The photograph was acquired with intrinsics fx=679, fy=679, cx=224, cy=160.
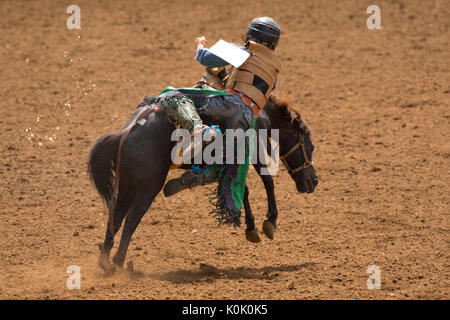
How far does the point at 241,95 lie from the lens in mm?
6004

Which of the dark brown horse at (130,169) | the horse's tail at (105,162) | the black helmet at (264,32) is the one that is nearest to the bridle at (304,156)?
the black helmet at (264,32)

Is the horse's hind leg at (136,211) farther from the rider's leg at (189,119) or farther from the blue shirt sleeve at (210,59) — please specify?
the blue shirt sleeve at (210,59)

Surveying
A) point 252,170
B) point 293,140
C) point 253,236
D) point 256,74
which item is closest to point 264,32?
point 256,74

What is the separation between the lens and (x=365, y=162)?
878cm

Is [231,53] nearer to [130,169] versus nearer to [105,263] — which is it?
[130,169]

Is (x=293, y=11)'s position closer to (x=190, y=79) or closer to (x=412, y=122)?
(x=190, y=79)

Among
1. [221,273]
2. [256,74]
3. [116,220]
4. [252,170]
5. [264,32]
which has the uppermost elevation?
[264,32]

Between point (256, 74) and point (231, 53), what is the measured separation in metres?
0.33

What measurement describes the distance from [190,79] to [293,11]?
12.9 ft

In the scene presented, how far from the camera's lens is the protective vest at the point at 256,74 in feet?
19.7

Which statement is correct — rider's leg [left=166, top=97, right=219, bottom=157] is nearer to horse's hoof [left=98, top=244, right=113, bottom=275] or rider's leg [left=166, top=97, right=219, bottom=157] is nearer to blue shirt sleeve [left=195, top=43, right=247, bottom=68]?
blue shirt sleeve [left=195, top=43, right=247, bottom=68]

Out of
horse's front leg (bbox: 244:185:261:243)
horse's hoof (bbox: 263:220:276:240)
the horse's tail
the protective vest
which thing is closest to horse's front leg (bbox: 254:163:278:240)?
horse's hoof (bbox: 263:220:276:240)
